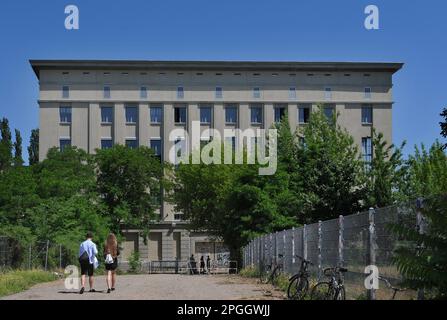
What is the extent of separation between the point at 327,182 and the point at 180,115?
42.7 m

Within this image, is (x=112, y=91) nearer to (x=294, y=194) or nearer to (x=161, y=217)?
(x=161, y=217)

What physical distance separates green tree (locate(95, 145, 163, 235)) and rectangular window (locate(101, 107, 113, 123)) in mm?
15279

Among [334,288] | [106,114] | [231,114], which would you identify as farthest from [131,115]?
[334,288]

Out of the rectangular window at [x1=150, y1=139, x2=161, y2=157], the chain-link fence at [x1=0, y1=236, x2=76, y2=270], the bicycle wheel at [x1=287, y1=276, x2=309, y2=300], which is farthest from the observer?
the rectangular window at [x1=150, y1=139, x2=161, y2=157]

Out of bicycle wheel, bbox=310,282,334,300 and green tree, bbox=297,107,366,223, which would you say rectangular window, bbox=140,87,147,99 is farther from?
bicycle wheel, bbox=310,282,334,300

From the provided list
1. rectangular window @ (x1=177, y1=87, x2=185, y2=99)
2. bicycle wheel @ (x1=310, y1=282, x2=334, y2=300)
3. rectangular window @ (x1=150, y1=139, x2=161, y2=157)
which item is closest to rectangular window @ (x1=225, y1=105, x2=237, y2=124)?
rectangular window @ (x1=177, y1=87, x2=185, y2=99)

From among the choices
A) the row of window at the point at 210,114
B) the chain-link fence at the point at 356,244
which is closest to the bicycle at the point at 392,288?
the chain-link fence at the point at 356,244

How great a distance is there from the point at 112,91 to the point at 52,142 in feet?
29.8

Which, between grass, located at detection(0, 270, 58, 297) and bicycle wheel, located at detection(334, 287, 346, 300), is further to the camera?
grass, located at detection(0, 270, 58, 297)

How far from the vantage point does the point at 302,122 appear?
97062mm

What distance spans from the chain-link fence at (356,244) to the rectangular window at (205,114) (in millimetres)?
69602

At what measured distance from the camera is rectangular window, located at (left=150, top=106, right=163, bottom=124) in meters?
95.7

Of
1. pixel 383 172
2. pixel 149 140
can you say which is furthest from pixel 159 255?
pixel 383 172

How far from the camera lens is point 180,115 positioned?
96.6 m
